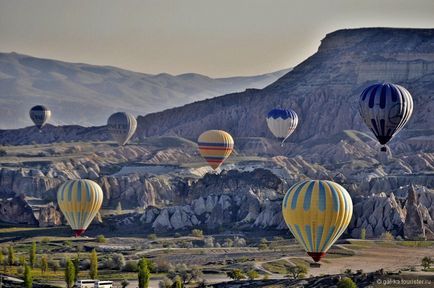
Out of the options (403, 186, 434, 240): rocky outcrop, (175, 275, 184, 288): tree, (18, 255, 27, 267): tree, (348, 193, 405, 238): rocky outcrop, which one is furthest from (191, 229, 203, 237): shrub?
(175, 275, 184, 288): tree

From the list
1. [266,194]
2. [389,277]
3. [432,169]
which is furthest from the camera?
[432,169]

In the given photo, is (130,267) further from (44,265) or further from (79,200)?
(79,200)

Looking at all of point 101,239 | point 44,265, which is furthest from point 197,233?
point 44,265

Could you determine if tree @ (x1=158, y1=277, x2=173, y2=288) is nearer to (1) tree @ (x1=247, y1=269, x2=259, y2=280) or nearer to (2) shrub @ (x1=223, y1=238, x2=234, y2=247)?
(1) tree @ (x1=247, y1=269, x2=259, y2=280)

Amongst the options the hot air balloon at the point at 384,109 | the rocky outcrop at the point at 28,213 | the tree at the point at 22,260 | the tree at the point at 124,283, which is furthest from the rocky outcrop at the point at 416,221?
the tree at the point at 124,283

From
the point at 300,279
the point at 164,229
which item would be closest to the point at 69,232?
the point at 164,229

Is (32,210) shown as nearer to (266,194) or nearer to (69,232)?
(69,232)

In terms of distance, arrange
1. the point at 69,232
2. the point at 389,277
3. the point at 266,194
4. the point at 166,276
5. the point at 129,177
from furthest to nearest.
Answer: the point at 129,177, the point at 266,194, the point at 69,232, the point at 166,276, the point at 389,277
